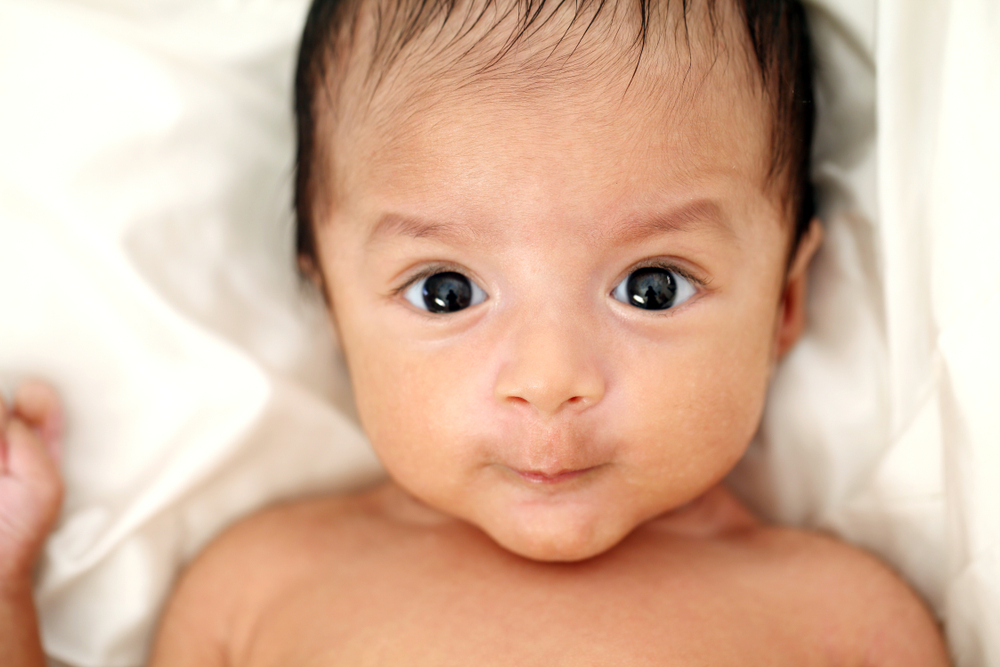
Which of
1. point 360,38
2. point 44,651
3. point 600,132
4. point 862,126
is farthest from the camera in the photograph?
point 862,126

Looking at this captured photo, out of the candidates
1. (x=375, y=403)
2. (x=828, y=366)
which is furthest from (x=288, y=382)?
(x=828, y=366)

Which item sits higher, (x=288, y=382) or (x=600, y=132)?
(x=600, y=132)

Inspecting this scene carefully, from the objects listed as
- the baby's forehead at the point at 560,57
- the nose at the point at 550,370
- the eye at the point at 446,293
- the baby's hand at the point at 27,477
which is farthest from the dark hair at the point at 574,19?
the baby's hand at the point at 27,477

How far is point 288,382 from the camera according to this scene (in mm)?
1616

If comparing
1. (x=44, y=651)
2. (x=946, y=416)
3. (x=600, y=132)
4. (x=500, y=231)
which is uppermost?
(x=600, y=132)

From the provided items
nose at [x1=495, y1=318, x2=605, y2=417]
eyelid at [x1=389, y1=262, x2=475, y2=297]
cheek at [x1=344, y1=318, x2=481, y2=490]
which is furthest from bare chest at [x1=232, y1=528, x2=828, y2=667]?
eyelid at [x1=389, y1=262, x2=475, y2=297]

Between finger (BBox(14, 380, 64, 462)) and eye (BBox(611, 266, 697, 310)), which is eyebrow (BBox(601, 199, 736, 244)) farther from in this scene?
finger (BBox(14, 380, 64, 462))

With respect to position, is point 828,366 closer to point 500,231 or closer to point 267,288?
point 500,231

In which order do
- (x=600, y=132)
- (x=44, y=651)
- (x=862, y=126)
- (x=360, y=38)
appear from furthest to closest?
(x=862, y=126)
(x=44, y=651)
(x=360, y=38)
(x=600, y=132)

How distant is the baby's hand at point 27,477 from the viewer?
1394mm

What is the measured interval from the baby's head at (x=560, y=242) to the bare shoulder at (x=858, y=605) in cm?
26

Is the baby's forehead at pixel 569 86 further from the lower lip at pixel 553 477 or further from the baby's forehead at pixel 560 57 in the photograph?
the lower lip at pixel 553 477

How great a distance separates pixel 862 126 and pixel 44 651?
166 centimetres

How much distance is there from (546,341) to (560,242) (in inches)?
5.3
